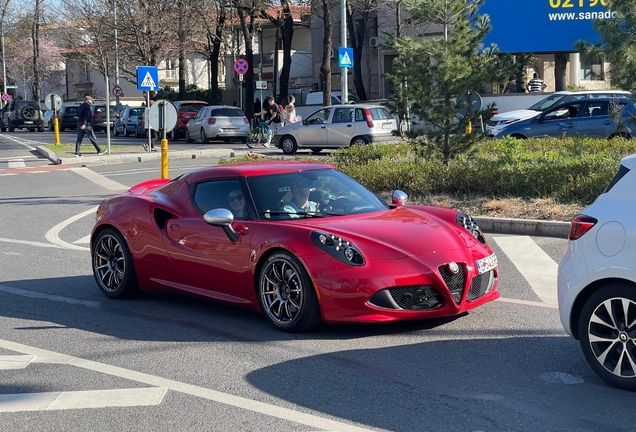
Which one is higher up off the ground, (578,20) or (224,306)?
(578,20)

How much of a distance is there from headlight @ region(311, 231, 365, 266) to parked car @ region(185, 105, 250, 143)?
91.2ft

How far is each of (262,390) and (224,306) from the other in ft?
8.64

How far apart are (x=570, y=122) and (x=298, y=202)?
16508 millimetres

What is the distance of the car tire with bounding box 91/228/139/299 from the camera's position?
8266 millimetres

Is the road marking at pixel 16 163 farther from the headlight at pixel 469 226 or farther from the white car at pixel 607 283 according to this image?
the white car at pixel 607 283

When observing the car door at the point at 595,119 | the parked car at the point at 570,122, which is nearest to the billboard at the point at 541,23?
the parked car at the point at 570,122

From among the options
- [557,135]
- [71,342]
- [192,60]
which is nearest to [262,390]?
[71,342]

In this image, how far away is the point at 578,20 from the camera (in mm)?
37594

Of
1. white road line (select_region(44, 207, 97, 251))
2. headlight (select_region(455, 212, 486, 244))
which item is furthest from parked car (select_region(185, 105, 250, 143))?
headlight (select_region(455, 212, 486, 244))

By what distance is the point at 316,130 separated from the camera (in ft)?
90.5

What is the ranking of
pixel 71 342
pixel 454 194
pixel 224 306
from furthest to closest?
pixel 454 194
pixel 224 306
pixel 71 342

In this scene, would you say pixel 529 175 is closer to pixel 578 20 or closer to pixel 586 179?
pixel 586 179

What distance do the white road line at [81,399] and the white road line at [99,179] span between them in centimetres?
1351

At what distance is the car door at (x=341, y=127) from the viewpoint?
26.8 meters
